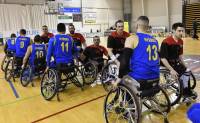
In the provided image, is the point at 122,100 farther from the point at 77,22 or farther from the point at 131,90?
the point at 77,22

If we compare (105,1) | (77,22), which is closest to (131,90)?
(77,22)

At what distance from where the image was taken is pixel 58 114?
11.3 feet

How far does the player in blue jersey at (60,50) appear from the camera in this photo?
4.16m

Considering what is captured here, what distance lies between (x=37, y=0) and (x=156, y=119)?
55.2 feet

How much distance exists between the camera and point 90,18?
21797 millimetres

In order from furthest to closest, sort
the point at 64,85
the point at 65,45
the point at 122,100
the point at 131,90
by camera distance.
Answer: the point at 64,85 < the point at 65,45 < the point at 122,100 < the point at 131,90

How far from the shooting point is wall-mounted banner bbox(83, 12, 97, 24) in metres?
21.4

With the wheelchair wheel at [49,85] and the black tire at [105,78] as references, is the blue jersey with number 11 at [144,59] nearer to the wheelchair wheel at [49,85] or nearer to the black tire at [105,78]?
the wheelchair wheel at [49,85]

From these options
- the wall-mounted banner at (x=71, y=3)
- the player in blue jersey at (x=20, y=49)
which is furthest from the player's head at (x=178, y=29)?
the wall-mounted banner at (x=71, y=3)

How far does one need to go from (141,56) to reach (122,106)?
0.61 metres

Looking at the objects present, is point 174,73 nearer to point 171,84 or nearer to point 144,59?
point 171,84

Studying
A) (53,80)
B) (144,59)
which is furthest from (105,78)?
(144,59)

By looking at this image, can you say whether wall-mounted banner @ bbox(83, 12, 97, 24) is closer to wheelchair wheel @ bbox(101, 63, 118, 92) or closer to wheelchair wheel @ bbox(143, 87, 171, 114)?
wheelchair wheel @ bbox(101, 63, 118, 92)

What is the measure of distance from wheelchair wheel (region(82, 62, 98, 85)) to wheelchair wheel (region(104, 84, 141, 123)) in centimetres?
204
